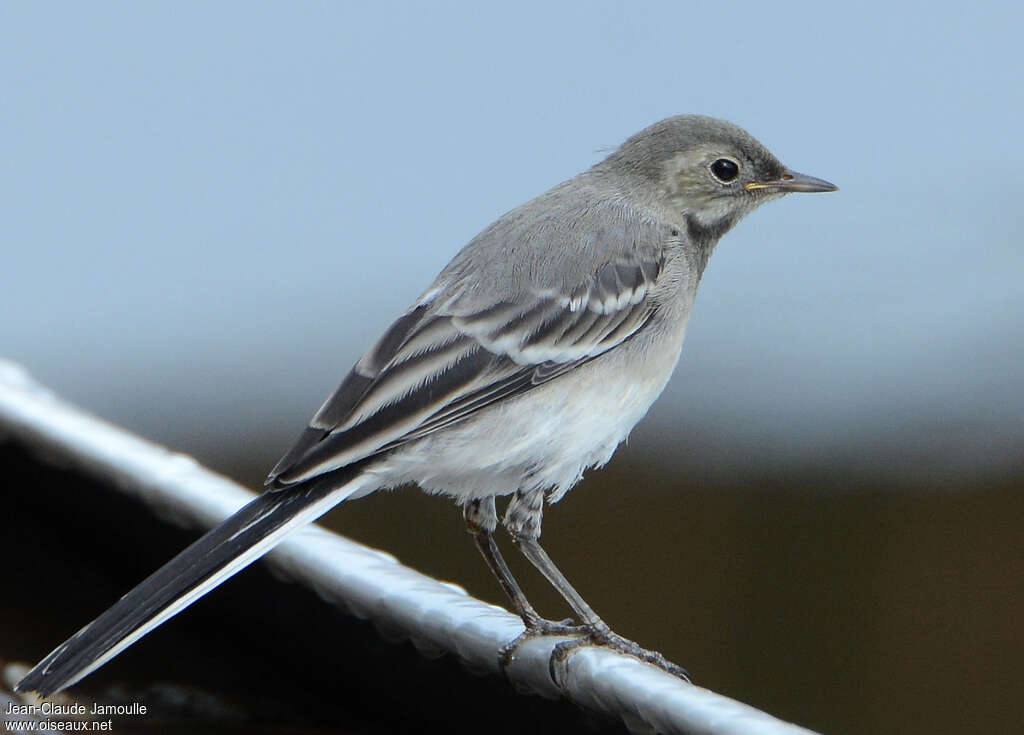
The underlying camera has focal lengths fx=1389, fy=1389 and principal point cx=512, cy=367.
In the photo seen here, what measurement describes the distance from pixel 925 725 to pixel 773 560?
0.68 meters

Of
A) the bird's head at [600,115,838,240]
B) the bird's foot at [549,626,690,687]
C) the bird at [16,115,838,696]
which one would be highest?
the bird's head at [600,115,838,240]

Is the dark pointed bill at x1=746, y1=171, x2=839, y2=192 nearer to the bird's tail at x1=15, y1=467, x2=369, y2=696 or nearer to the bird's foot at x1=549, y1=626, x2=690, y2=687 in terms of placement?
the bird's foot at x1=549, y1=626, x2=690, y2=687

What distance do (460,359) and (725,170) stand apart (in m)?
1.07

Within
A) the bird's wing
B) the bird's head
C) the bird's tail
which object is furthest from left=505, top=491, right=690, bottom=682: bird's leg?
the bird's head

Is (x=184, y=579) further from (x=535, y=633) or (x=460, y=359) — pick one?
(x=460, y=359)

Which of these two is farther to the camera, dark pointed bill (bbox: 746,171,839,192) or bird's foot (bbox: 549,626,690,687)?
dark pointed bill (bbox: 746,171,839,192)

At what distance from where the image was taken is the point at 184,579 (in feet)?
7.84

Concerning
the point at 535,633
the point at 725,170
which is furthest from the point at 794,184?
the point at 535,633

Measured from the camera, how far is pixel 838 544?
4.05 meters

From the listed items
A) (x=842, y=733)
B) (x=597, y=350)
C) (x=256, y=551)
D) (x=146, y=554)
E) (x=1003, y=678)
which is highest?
(x=597, y=350)

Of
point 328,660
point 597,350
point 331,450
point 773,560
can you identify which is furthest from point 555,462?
point 773,560

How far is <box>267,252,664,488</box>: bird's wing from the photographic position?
285cm

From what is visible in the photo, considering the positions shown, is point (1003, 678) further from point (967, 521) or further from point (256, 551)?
point (256, 551)

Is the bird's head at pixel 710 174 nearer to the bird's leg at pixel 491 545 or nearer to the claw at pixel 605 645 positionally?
the bird's leg at pixel 491 545
